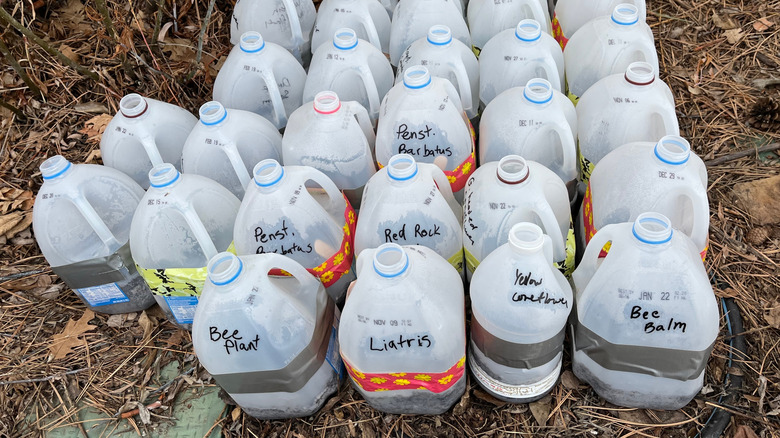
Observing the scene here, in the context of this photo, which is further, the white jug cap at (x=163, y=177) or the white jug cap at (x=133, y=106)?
the white jug cap at (x=133, y=106)

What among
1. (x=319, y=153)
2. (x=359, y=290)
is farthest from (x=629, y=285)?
(x=319, y=153)

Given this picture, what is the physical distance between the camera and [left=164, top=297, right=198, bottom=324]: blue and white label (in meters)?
1.83

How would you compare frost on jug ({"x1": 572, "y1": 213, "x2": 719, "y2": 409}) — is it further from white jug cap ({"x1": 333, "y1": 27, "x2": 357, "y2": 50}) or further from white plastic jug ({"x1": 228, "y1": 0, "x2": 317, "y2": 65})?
white plastic jug ({"x1": 228, "y1": 0, "x2": 317, "y2": 65})

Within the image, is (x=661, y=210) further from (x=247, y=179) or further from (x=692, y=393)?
(x=247, y=179)

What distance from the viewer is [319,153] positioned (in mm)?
1839

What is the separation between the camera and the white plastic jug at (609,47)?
1.98 metres

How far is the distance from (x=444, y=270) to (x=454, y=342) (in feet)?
0.60

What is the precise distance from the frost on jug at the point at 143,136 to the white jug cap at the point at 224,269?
733 millimetres

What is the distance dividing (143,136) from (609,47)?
1.61 metres

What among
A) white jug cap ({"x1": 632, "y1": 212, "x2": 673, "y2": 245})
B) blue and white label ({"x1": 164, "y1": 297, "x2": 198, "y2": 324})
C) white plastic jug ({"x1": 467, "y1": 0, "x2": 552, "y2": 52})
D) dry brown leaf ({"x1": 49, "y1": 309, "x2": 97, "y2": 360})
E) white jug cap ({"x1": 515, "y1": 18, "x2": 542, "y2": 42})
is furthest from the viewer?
white plastic jug ({"x1": 467, "y1": 0, "x2": 552, "y2": 52})

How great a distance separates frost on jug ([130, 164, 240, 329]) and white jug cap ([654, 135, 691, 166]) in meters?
1.24

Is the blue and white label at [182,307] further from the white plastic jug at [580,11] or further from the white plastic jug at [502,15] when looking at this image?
the white plastic jug at [580,11]

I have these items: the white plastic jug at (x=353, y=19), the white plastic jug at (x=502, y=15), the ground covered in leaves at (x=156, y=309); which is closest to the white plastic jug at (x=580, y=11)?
the white plastic jug at (x=502, y=15)

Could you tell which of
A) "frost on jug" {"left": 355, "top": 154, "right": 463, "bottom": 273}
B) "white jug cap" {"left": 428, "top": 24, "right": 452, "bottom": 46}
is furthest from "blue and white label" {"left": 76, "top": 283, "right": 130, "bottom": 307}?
"white jug cap" {"left": 428, "top": 24, "right": 452, "bottom": 46}
